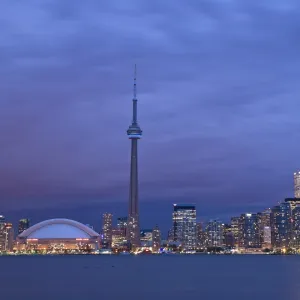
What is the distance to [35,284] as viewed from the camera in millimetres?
105000

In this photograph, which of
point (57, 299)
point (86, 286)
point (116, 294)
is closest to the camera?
point (57, 299)

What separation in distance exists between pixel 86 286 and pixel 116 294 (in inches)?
539

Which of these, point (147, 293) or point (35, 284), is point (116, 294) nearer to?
point (147, 293)

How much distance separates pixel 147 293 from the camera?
8638 cm

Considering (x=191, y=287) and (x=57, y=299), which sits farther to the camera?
A: (x=191, y=287)

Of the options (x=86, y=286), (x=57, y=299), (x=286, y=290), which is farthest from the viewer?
(x=86, y=286)

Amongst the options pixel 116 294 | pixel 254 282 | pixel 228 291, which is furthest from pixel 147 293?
pixel 254 282

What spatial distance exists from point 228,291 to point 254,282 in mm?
21261

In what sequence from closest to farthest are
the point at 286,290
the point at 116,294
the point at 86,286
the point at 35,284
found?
1. the point at 116,294
2. the point at 286,290
3. the point at 86,286
4. the point at 35,284

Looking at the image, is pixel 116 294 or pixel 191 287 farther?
pixel 191 287

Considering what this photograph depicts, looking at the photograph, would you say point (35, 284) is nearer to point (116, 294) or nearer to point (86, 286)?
point (86, 286)

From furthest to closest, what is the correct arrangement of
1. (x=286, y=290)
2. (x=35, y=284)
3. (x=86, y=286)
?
(x=35, y=284) → (x=86, y=286) → (x=286, y=290)

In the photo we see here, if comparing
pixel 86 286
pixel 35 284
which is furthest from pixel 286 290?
pixel 35 284

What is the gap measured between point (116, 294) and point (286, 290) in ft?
78.8
